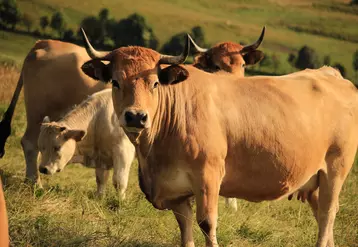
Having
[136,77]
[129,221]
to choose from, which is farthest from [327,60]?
[136,77]

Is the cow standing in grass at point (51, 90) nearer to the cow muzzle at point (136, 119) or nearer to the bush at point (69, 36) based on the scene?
the cow muzzle at point (136, 119)

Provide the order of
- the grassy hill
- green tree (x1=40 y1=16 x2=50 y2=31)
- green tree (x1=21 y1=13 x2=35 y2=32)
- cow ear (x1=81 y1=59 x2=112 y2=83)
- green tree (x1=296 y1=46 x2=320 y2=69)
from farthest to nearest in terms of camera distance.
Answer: green tree (x1=296 y1=46 x2=320 y2=69)
the grassy hill
green tree (x1=40 y1=16 x2=50 y2=31)
green tree (x1=21 y1=13 x2=35 y2=32)
cow ear (x1=81 y1=59 x2=112 y2=83)

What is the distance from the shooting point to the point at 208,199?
615cm

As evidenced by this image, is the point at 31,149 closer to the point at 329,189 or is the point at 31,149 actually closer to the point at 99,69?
the point at 99,69

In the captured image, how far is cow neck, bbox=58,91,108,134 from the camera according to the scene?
392 inches

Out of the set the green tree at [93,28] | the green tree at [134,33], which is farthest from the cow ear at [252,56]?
the green tree at [93,28]

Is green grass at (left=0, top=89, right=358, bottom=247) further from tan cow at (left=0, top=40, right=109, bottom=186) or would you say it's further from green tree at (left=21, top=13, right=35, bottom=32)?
green tree at (left=21, top=13, right=35, bottom=32)

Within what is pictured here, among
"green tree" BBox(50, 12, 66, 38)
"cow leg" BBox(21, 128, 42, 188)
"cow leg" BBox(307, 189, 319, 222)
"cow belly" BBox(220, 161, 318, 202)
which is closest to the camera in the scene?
"cow belly" BBox(220, 161, 318, 202)

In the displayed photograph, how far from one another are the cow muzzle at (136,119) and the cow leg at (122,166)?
422cm

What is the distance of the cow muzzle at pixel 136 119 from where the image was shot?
5695 mm

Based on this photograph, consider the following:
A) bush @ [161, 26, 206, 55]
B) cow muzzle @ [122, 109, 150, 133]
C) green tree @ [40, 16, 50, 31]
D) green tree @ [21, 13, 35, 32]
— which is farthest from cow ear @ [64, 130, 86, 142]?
→ green tree @ [40, 16, 50, 31]

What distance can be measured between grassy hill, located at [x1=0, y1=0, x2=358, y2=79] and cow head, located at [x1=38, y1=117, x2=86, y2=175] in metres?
11.7

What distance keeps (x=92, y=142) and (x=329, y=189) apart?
4190 mm

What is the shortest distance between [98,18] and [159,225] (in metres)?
15.4
